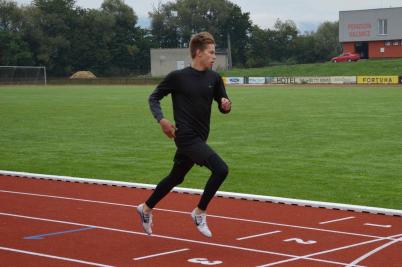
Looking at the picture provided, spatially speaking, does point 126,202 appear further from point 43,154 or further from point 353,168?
point 43,154

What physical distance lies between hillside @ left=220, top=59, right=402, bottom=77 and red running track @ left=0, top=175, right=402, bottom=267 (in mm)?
65004

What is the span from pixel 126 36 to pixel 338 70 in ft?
155

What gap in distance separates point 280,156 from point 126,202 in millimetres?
6055

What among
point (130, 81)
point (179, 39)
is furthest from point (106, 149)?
point (179, 39)

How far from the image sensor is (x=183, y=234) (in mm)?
8070

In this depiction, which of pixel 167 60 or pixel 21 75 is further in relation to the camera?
pixel 167 60

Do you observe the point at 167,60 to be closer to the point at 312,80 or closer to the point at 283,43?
the point at 283,43

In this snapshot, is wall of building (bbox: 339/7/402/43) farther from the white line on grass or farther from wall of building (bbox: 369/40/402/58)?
the white line on grass

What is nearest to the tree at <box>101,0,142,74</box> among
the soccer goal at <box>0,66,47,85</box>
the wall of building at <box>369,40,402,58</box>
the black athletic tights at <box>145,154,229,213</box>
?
the soccer goal at <box>0,66,47,85</box>

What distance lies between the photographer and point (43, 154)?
16641 mm

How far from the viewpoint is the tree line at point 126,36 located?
106 meters

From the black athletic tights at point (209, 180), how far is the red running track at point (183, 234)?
453 millimetres

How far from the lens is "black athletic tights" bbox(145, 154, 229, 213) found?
288 inches

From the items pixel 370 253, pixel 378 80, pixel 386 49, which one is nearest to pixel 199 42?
pixel 370 253
